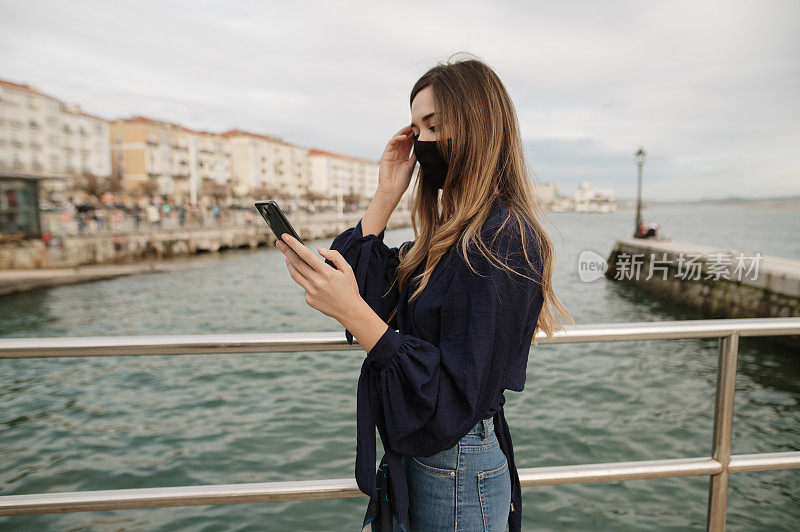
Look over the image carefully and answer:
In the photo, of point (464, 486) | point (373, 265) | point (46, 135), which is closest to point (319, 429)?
point (373, 265)

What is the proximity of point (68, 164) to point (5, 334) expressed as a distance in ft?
237

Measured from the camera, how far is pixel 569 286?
21.4 meters

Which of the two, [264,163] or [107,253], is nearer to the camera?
[107,253]

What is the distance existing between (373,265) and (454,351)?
44 cm

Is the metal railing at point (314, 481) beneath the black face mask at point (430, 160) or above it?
beneath

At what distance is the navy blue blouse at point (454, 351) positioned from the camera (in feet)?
3.07

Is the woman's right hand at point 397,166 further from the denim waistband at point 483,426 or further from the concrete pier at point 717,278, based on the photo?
the concrete pier at point 717,278

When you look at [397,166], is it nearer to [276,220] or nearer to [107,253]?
[276,220]

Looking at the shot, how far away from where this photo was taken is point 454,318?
961 millimetres

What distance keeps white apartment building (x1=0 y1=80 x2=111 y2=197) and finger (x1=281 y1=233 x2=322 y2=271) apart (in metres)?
76.7

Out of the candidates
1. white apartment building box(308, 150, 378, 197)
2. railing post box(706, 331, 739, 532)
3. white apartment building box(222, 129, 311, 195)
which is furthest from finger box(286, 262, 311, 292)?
white apartment building box(308, 150, 378, 197)

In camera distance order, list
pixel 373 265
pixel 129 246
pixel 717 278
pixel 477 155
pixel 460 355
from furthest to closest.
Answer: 1. pixel 129 246
2. pixel 717 278
3. pixel 373 265
4. pixel 477 155
5. pixel 460 355

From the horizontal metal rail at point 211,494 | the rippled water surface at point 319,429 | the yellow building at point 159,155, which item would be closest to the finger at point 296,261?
the rippled water surface at point 319,429

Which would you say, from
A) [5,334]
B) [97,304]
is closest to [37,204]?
[97,304]
